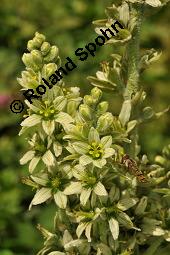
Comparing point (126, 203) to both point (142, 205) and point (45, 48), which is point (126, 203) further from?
point (45, 48)

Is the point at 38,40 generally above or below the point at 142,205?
above

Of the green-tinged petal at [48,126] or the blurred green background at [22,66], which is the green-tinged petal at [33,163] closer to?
the green-tinged petal at [48,126]

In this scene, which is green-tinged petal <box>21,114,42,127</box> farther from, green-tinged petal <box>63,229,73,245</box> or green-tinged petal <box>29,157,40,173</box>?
green-tinged petal <box>63,229,73,245</box>

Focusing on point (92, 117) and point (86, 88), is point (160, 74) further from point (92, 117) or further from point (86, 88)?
point (92, 117)

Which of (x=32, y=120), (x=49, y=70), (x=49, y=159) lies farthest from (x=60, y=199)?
(x=49, y=70)

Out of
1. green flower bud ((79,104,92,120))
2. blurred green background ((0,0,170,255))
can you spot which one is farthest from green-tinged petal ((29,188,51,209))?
blurred green background ((0,0,170,255))

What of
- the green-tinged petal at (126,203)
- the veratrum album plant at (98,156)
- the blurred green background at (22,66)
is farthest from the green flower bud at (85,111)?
the blurred green background at (22,66)

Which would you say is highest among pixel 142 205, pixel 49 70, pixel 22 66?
pixel 22 66
